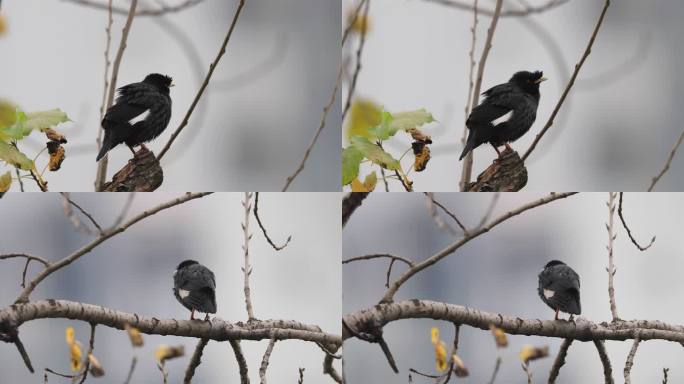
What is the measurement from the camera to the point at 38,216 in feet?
8.90

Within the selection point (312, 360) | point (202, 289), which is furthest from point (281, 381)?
point (202, 289)

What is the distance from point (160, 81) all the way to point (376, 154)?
1.98 feet

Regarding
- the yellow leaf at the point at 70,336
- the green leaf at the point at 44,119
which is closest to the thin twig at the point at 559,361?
the yellow leaf at the point at 70,336

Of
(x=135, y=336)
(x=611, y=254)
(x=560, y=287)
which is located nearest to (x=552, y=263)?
(x=560, y=287)

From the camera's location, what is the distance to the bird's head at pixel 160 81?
271 cm

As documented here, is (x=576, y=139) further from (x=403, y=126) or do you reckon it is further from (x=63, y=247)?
(x=63, y=247)

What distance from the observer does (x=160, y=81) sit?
2721 mm

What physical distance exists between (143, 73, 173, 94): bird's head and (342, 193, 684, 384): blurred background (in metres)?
0.60

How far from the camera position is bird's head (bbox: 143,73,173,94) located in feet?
8.89

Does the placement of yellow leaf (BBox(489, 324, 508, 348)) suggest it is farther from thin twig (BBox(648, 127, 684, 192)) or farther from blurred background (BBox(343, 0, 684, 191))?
thin twig (BBox(648, 127, 684, 192))

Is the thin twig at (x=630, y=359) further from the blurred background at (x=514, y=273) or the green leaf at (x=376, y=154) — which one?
the green leaf at (x=376, y=154)

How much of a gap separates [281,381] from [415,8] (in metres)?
1.06

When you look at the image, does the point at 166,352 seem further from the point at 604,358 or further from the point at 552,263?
the point at 604,358

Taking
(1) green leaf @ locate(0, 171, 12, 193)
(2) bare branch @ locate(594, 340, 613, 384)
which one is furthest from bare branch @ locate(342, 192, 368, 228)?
(1) green leaf @ locate(0, 171, 12, 193)
